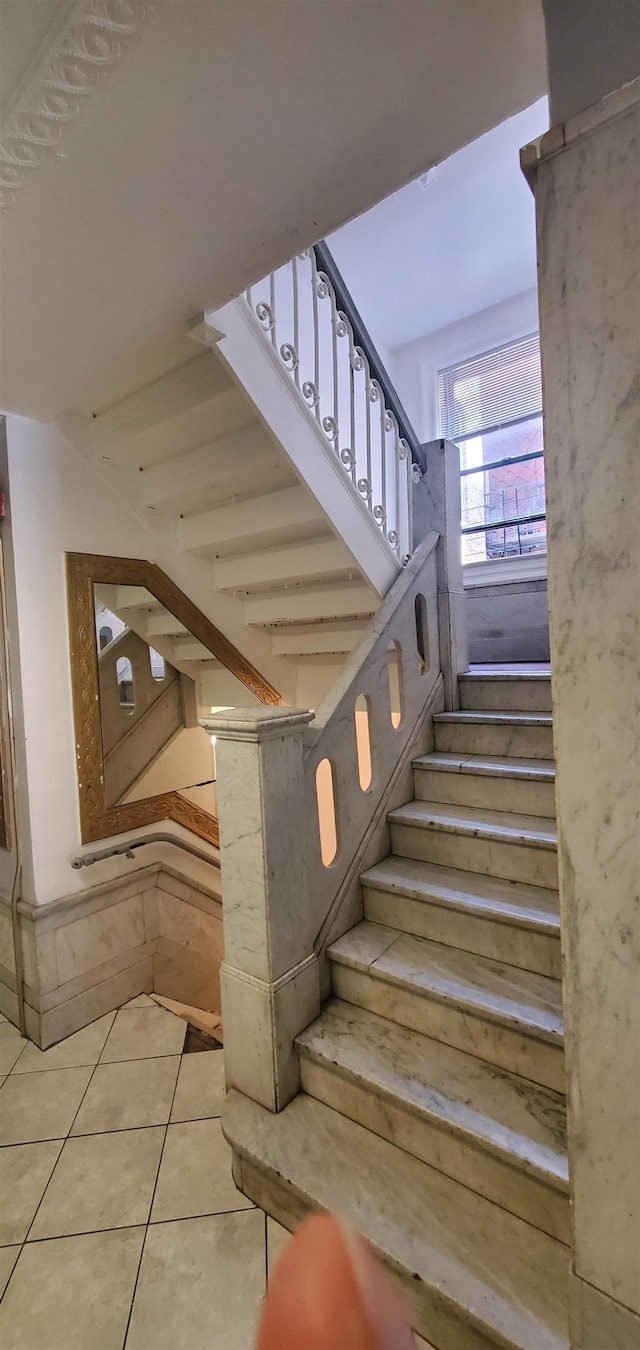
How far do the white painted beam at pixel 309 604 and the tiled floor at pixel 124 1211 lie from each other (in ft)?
6.52

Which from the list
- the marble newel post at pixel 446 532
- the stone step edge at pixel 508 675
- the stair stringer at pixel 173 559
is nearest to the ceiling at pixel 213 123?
the stair stringer at pixel 173 559

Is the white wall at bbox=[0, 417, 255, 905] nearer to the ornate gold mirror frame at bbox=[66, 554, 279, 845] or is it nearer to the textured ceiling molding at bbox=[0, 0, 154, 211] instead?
the ornate gold mirror frame at bbox=[66, 554, 279, 845]

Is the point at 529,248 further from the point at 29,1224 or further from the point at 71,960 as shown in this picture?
the point at 29,1224

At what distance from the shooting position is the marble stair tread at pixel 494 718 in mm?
2207

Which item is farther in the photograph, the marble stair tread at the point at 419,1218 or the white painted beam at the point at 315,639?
the white painted beam at the point at 315,639

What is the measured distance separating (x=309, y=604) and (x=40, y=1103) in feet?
7.60

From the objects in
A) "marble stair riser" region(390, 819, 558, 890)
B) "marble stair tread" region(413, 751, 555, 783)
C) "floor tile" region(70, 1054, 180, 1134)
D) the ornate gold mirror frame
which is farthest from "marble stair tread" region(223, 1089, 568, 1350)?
the ornate gold mirror frame

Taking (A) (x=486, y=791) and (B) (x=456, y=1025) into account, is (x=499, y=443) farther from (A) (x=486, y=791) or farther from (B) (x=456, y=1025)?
(B) (x=456, y=1025)

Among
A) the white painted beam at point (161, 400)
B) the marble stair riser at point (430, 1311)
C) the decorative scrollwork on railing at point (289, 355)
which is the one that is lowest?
Result: the marble stair riser at point (430, 1311)

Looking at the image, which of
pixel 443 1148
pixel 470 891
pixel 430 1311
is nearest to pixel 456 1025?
pixel 443 1148

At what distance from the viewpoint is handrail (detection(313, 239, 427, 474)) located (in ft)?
6.62

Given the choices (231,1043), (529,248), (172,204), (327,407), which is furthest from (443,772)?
(529,248)

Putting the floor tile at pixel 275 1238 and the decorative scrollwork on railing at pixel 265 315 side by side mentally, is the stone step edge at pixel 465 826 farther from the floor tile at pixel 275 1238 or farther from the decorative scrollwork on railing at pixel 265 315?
the decorative scrollwork on railing at pixel 265 315

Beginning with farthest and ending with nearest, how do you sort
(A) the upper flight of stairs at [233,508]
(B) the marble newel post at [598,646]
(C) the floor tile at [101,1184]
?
(A) the upper flight of stairs at [233,508], (C) the floor tile at [101,1184], (B) the marble newel post at [598,646]
